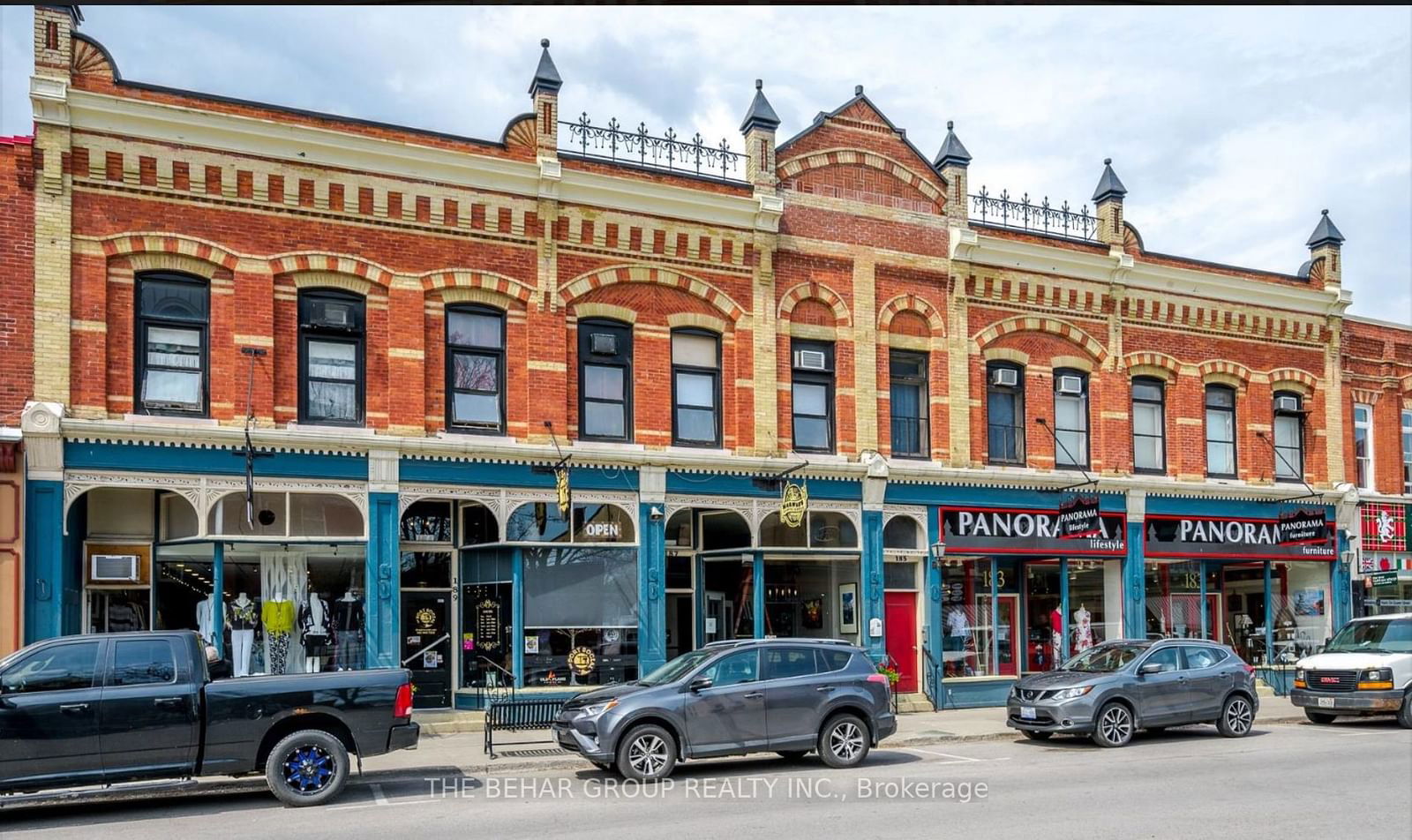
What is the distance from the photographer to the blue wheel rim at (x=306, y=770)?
12930 mm

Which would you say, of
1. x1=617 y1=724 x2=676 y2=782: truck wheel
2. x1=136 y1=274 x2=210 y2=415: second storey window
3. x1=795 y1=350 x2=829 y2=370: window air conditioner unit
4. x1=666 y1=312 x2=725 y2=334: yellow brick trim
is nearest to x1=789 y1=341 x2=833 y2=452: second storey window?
x1=795 y1=350 x2=829 y2=370: window air conditioner unit

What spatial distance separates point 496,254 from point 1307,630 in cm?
1945

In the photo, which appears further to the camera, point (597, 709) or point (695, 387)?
point (695, 387)

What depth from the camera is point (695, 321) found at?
2192cm

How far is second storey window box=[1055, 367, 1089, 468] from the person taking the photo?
83.5 ft

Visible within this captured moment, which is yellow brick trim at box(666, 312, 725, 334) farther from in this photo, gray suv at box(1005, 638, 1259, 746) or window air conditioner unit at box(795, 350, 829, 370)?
gray suv at box(1005, 638, 1259, 746)

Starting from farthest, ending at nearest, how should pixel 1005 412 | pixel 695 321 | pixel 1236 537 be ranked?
1. pixel 1236 537
2. pixel 1005 412
3. pixel 695 321

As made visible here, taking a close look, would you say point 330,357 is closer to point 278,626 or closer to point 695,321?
point 278,626

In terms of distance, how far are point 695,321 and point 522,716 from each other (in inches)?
301

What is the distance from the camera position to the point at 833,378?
908 inches

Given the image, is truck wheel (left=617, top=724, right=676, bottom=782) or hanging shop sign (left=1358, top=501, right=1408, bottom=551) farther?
hanging shop sign (left=1358, top=501, right=1408, bottom=551)

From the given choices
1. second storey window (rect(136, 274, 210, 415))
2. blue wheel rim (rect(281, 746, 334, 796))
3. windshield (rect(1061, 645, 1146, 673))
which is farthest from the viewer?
windshield (rect(1061, 645, 1146, 673))

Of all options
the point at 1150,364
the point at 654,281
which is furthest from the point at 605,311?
the point at 1150,364

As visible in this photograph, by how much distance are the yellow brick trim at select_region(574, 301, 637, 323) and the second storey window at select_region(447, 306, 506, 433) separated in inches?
50.8
